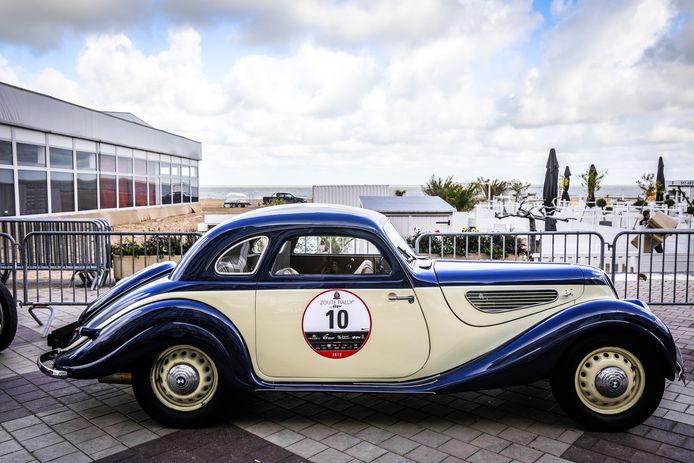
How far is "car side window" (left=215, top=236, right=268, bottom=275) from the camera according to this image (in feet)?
13.2

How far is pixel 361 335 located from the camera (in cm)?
391

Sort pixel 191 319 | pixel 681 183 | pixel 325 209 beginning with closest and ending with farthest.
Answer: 1. pixel 191 319
2. pixel 325 209
3. pixel 681 183

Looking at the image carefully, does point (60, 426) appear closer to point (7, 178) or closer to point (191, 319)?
point (191, 319)

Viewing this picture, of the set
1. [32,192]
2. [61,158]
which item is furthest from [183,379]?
[61,158]

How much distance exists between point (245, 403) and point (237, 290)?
115cm

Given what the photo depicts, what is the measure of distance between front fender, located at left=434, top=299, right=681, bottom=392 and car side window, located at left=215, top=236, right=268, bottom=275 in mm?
1617

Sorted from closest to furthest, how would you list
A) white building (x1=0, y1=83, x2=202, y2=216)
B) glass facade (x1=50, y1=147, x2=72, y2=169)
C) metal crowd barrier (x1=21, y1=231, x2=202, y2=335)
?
metal crowd barrier (x1=21, y1=231, x2=202, y2=335) < white building (x1=0, y1=83, x2=202, y2=216) < glass facade (x1=50, y1=147, x2=72, y2=169)

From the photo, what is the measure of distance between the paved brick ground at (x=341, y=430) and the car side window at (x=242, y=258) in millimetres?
A: 1181

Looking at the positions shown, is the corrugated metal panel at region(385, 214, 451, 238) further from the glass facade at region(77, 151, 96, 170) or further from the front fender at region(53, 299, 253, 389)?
the glass facade at region(77, 151, 96, 170)

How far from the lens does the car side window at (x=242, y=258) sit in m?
4.02

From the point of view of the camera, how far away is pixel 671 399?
4.48 metres

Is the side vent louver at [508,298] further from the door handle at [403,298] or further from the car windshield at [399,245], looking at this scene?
the car windshield at [399,245]

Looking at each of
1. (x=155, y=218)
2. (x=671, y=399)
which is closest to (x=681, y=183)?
(x=155, y=218)

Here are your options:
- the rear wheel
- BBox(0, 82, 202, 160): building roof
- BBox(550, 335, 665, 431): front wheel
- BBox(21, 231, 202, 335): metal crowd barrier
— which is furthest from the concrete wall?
BBox(550, 335, 665, 431): front wheel
